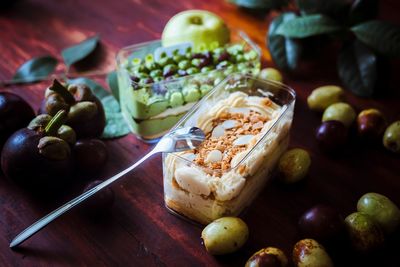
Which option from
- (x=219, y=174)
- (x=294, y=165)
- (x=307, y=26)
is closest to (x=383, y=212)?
(x=294, y=165)

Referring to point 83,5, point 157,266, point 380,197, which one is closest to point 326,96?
point 380,197

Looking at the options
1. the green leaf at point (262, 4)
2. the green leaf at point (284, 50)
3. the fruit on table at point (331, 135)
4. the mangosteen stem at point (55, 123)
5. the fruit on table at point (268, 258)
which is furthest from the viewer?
the green leaf at point (262, 4)

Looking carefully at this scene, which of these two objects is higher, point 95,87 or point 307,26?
point 307,26

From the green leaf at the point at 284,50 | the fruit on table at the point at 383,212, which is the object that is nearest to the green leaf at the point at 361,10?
the green leaf at the point at 284,50

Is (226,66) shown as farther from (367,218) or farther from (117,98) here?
(367,218)

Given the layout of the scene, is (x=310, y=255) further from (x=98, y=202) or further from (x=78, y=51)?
(x=78, y=51)

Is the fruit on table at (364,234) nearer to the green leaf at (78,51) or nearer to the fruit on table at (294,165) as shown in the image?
the fruit on table at (294,165)

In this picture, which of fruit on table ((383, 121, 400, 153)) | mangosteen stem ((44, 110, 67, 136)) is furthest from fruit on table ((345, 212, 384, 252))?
mangosteen stem ((44, 110, 67, 136))
